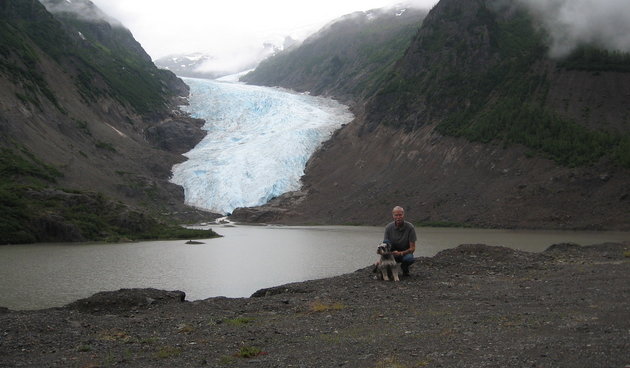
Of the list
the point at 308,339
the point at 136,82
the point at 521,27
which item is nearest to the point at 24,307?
the point at 308,339

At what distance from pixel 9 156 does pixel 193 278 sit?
34.7m

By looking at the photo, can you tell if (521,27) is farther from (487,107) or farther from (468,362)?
(468,362)

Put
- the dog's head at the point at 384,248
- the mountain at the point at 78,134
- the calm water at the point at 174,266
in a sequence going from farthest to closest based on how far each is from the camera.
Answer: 1. the mountain at the point at 78,134
2. the calm water at the point at 174,266
3. the dog's head at the point at 384,248

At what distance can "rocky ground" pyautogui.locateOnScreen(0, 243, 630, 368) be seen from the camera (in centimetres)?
705

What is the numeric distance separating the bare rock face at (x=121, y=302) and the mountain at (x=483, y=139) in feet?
130

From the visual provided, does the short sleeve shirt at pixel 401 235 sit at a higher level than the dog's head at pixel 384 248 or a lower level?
higher

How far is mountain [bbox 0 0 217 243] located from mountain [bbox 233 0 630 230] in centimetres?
1662

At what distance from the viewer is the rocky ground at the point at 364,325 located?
23.1 ft

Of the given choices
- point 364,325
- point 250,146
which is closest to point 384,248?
point 364,325

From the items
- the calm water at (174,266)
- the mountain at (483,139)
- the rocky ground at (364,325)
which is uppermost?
the mountain at (483,139)

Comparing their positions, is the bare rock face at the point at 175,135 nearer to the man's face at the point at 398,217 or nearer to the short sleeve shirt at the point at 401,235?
the short sleeve shirt at the point at 401,235

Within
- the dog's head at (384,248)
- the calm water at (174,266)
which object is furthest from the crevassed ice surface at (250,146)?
the dog's head at (384,248)

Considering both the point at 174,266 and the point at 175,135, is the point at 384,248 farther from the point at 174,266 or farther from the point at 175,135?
the point at 175,135

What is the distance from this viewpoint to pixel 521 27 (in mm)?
69750
